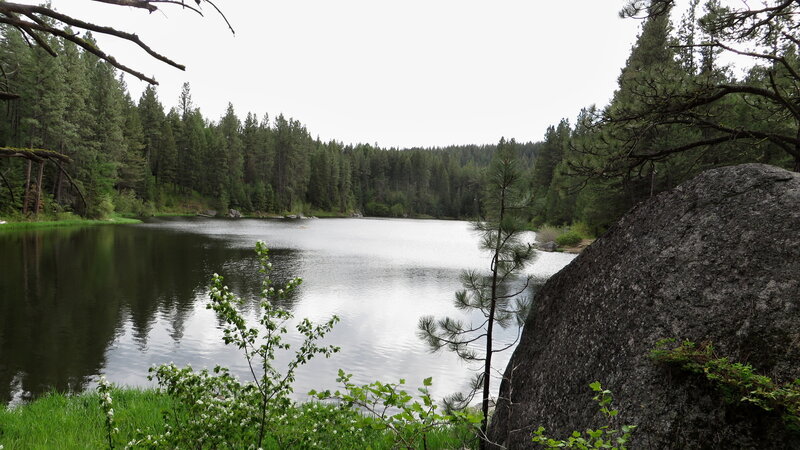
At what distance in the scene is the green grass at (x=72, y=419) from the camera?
478 cm

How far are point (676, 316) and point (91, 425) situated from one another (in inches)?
261

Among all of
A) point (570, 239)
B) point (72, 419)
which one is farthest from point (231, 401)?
point (570, 239)

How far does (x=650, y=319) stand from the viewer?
3.09 metres

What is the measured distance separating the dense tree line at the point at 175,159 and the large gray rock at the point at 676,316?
5.56ft

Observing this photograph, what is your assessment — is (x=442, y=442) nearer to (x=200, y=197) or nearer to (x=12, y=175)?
(x=12, y=175)

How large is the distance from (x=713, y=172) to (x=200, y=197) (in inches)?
3448

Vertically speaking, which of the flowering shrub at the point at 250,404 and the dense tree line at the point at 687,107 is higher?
the dense tree line at the point at 687,107

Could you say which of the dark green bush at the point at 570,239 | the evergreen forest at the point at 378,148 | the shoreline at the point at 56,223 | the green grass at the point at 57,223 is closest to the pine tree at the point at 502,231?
the evergreen forest at the point at 378,148

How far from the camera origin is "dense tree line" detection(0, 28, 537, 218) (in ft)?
127

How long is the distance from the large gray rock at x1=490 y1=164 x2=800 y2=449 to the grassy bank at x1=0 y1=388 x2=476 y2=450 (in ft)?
4.90

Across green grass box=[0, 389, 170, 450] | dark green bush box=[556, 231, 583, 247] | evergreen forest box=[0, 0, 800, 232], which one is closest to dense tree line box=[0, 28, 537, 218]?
evergreen forest box=[0, 0, 800, 232]

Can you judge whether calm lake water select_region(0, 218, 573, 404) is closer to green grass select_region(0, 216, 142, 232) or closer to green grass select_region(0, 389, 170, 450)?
green grass select_region(0, 389, 170, 450)

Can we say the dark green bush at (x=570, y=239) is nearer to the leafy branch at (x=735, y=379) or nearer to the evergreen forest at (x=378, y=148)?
the evergreen forest at (x=378, y=148)

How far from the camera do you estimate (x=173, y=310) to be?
1330 cm
